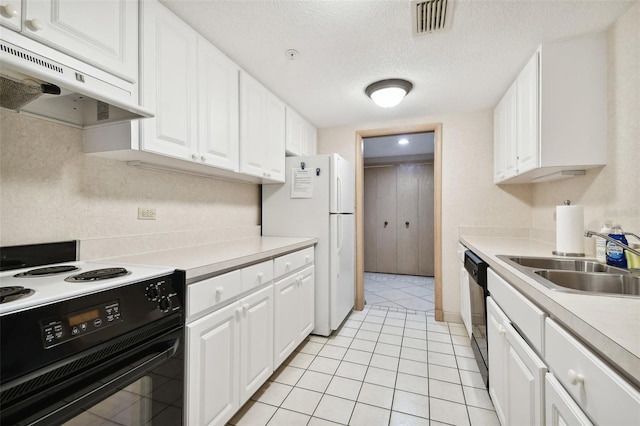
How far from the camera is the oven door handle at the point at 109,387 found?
28.2 inches

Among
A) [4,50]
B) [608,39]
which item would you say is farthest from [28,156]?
[608,39]

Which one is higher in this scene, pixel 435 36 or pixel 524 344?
pixel 435 36

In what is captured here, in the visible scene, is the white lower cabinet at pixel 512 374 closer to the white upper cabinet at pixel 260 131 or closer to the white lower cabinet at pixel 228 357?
the white lower cabinet at pixel 228 357

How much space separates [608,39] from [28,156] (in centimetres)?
307

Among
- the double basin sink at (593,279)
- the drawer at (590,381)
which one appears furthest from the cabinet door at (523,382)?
the double basin sink at (593,279)

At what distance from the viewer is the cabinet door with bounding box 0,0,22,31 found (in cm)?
82

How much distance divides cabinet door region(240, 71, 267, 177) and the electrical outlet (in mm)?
626

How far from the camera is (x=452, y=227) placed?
2.98 metres

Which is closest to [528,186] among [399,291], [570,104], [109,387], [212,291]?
[570,104]

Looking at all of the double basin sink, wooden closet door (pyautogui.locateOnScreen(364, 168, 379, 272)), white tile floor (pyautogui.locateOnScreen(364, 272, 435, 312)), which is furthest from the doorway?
wooden closet door (pyautogui.locateOnScreen(364, 168, 379, 272))

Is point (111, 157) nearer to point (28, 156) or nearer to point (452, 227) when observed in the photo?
point (28, 156)

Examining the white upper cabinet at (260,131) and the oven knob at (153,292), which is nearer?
the oven knob at (153,292)

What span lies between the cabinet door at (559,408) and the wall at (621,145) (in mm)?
1096

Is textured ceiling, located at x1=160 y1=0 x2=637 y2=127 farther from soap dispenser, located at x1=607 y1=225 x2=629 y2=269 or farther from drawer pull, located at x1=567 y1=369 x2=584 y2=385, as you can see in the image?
drawer pull, located at x1=567 y1=369 x2=584 y2=385
